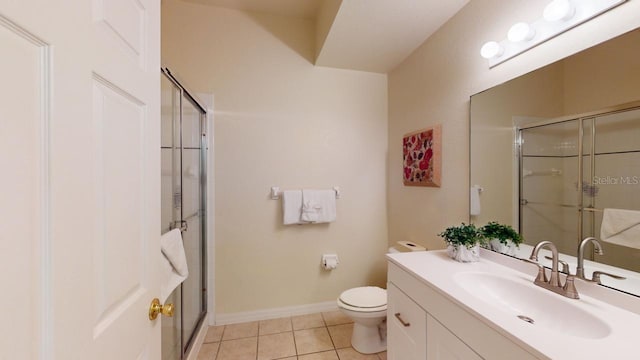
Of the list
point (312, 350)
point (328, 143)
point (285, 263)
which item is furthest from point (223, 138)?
point (312, 350)

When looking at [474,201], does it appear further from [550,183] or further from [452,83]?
[452,83]

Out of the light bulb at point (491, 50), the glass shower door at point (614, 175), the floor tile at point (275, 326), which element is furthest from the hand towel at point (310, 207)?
the glass shower door at point (614, 175)

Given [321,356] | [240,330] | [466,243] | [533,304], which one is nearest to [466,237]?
[466,243]

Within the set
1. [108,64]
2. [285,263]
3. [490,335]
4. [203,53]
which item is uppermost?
[203,53]

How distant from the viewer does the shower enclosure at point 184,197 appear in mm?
1359

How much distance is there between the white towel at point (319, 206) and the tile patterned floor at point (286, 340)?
2.83ft

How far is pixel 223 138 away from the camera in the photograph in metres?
2.12

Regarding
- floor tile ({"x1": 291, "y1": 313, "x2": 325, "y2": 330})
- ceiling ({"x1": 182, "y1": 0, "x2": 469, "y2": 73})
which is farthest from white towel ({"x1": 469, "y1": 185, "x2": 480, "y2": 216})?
floor tile ({"x1": 291, "y1": 313, "x2": 325, "y2": 330})

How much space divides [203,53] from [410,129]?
1.81 metres

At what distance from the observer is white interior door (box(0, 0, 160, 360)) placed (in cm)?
36

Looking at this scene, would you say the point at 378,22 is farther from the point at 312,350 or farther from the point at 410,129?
the point at 312,350

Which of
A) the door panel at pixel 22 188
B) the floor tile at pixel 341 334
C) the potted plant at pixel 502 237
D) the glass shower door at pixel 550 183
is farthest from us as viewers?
the floor tile at pixel 341 334

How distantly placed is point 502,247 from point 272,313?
184 centimetres

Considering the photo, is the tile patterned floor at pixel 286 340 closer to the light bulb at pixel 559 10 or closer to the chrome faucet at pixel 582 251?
the chrome faucet at pixel 582 251
